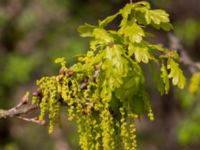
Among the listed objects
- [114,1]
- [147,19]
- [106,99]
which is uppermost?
[114,1]

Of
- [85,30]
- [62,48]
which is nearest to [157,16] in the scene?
[85,30]

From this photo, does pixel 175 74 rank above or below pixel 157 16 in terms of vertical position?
below

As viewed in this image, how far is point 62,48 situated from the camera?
9.62m

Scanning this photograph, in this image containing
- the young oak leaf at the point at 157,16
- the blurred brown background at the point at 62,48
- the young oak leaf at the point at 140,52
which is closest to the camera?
the young oak leaf at the point at 140,52

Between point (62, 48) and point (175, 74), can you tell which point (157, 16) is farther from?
point (62, 48)

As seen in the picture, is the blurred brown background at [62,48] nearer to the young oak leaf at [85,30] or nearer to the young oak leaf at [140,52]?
the young oak leaf at [85,30]

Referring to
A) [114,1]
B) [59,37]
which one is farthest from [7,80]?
[114,1]

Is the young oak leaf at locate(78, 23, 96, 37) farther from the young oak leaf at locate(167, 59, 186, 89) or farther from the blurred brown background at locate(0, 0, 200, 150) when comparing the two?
the blurred brown background at locate(0, 0, 200, 150)

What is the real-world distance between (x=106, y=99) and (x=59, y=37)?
7.53 meters

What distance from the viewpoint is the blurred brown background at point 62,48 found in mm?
9414

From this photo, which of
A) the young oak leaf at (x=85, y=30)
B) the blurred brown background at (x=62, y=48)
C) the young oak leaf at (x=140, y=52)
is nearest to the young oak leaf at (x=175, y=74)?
the young oak leaf at (x=140, y=52)

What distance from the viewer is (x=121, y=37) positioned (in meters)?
2.73

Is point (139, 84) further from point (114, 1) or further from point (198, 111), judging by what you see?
point (114, 1)

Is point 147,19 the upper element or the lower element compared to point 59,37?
lower
